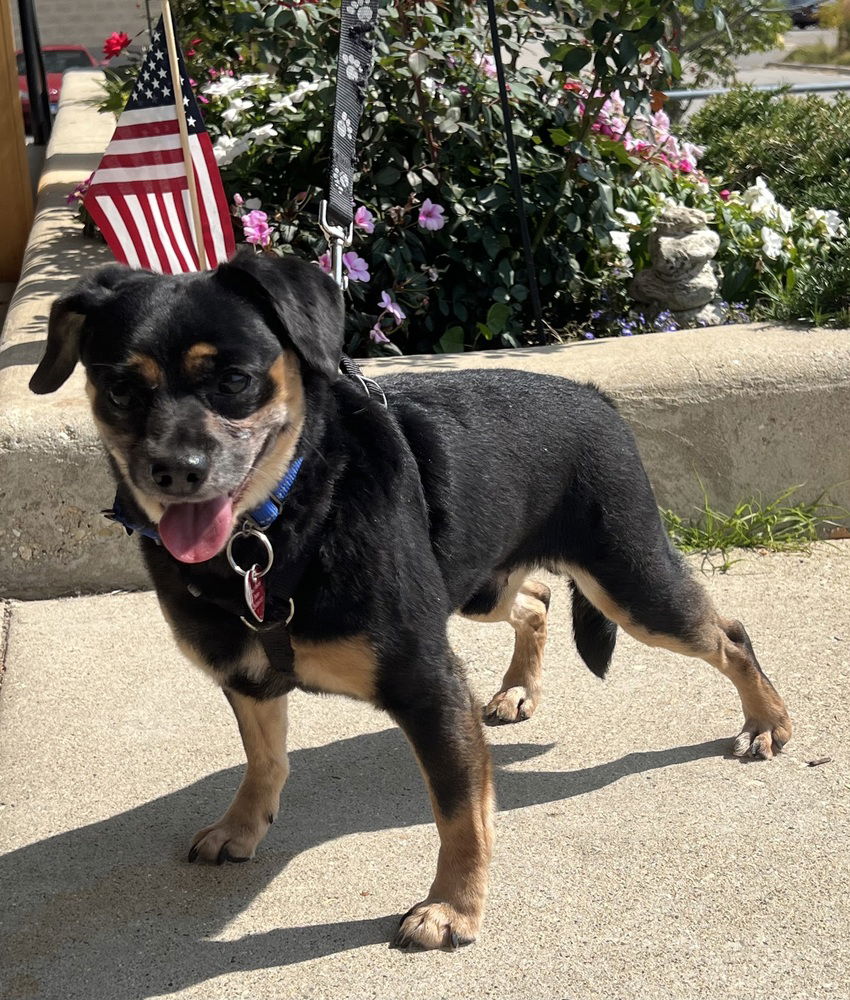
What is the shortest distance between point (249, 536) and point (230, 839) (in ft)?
3.22

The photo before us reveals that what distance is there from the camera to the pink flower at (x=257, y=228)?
5.56m

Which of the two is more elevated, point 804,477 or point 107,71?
point 107,71

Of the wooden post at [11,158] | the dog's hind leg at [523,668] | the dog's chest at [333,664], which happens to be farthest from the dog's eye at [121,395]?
the wooden post at [11,158]

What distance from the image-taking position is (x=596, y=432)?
135 inches

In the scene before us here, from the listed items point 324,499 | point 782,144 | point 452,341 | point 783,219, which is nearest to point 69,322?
point 324,499

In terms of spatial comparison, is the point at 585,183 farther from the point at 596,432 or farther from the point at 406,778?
the point at 406,778

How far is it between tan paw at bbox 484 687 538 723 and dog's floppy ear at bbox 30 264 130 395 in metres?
1.83

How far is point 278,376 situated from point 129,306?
38 cm

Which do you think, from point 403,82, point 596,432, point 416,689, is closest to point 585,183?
point 403,82

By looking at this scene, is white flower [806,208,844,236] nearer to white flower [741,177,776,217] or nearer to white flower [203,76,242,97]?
white flower [741,177,776,217]

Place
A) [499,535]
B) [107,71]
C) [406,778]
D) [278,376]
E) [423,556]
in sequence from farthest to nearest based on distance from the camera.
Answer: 1. [107,71]
2. [406,778]
3. [499,535]
4. [423,556]
5. [278,376]

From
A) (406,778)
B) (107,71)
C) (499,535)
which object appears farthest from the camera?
(107,71)

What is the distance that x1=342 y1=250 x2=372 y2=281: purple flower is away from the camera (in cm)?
555

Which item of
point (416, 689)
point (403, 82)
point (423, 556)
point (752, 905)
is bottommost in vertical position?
point (752, 905)
